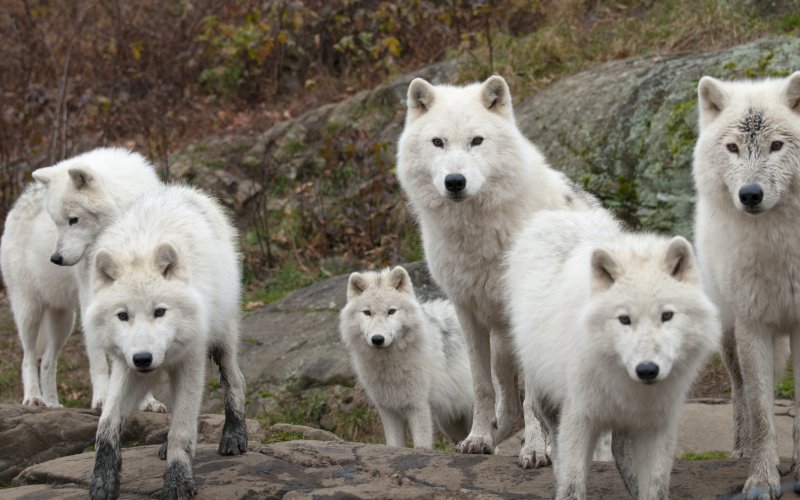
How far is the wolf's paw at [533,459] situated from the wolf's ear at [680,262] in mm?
1951

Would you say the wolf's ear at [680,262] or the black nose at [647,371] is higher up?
the wolf's ear at [680,262]

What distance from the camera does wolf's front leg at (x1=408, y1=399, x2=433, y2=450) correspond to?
8.17m

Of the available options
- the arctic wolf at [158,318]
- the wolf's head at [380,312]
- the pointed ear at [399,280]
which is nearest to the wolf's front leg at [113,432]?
the arctic wolf at [158,318]

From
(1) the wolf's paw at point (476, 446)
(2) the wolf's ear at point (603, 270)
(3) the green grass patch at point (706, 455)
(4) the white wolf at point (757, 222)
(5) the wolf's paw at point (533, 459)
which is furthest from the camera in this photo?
(3) the green grass patch at point (706, 455)

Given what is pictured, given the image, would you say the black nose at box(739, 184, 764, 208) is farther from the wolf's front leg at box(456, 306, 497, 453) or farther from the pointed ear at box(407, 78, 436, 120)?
the pointed ear at box(407, 78, 436, 120)

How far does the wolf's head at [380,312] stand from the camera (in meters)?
8.35

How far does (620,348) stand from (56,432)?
483cm

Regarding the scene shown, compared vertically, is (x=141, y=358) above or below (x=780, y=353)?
above

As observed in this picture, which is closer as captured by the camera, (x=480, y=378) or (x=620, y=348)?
(x=620, y=348)

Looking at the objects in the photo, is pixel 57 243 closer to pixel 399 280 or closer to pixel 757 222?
pixel 399 280

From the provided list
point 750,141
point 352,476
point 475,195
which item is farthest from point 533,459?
point 750,141

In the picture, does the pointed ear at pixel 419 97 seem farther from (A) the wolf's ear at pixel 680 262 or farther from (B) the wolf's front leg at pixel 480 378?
(A) the wolf's ear at pixel 680 262

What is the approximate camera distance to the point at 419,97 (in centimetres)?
697

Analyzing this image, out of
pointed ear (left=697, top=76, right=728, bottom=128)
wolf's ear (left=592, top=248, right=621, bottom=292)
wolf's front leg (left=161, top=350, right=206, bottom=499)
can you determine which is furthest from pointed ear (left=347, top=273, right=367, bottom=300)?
wolf's ear (left=592, top=248, right=621, bottom=292)
